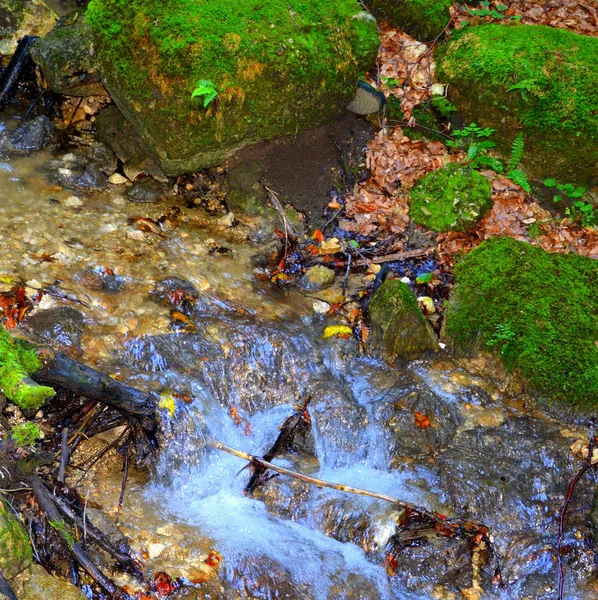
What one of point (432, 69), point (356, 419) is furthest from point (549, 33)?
point (356, 419)

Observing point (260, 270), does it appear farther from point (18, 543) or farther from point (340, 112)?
point (18, 543)

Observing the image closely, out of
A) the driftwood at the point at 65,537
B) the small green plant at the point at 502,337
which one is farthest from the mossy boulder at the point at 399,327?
the driftwood at the point at 65,537

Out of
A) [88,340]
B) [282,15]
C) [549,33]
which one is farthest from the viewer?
[549,33]

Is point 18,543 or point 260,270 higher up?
point 18,543

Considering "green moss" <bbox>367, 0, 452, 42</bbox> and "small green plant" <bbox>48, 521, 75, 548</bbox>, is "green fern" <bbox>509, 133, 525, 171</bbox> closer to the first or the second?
"green moss" <bbox>367, 0, 452, 42</bbox>

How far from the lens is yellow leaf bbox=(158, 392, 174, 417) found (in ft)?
15.0

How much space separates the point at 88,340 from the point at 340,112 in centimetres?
378

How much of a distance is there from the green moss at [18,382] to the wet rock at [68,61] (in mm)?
4351

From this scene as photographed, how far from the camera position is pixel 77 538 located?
3502 mm

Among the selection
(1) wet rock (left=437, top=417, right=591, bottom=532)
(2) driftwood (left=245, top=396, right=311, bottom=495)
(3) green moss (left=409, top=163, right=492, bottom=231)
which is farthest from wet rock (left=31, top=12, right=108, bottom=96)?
(1) wet rock (left=437, top=417, right=591, bottom=532)

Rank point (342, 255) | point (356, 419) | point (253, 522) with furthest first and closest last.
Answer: point (342, 255)
point (356, 419)
point (253, 522)

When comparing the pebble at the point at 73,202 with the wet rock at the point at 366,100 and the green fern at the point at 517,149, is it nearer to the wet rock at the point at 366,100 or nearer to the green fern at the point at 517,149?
the wet rock at the point at 366,100

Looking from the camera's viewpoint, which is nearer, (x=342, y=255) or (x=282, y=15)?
(x=282, y=15)

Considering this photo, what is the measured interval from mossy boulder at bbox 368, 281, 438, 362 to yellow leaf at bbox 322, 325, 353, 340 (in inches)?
8.8
